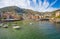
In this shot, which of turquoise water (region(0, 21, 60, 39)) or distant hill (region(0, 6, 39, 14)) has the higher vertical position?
distant hill (region(0, 6, 39, 14))

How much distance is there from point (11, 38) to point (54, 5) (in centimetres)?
132

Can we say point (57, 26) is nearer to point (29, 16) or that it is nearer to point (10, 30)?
point (29, 16)

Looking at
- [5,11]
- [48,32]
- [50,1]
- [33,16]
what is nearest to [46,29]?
[48,32]

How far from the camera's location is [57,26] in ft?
11.6

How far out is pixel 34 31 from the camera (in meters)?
3.48

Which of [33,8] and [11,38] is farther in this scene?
[33,8]

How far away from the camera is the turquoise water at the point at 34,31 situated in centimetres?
338

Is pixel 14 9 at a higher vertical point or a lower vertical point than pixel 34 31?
higher

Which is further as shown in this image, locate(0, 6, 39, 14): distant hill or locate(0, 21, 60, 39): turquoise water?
locate(0, 6, 39, 14): distant hill

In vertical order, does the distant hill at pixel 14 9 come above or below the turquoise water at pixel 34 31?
above

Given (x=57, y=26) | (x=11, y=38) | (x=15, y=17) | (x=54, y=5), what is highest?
(x=54, y=5)

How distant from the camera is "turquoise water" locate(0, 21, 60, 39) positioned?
3.38m

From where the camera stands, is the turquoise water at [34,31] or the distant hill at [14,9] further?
the distant hill at [14,9]

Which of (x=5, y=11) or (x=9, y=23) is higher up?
(x=5, y=11)
